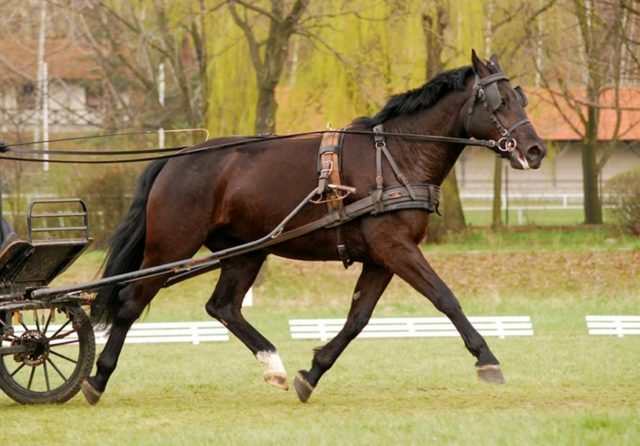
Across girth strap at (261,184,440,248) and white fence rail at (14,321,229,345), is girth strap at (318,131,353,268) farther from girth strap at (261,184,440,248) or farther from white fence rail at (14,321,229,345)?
white fence rail at (14,321,229,345)

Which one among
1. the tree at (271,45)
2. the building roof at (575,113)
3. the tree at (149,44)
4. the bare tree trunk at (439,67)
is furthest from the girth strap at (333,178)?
the building roof at (575,113)

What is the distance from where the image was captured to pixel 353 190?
873 centimetres

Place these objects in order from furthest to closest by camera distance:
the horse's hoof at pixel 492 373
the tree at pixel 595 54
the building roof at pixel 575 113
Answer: the building roof at pixel 575 113 → the tree at pixel 595 54 → the horse's hoof at pixel 492 373

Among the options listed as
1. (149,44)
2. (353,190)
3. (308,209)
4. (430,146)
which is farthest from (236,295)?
(149,44)

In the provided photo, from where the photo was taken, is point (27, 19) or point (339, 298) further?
point (27, 19)

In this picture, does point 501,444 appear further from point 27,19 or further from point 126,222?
point 27,19

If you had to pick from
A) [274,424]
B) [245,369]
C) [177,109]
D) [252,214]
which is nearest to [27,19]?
[177,109]

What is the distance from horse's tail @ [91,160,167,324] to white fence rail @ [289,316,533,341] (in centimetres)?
592

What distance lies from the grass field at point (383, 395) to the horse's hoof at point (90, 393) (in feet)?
0.26

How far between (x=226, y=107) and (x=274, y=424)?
19557mm

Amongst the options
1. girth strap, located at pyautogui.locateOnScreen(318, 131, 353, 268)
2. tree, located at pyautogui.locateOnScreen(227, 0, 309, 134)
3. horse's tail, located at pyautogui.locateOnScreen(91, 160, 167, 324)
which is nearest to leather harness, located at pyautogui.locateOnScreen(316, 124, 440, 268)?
girth strap, located at pyautogui.locateOnScreen(318, 131, 353, 268)

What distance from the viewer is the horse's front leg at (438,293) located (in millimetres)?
8211

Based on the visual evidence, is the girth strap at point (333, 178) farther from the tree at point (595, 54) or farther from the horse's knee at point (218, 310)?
the tree at point (595, 54)

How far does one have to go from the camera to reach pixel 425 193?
8.71 metres
